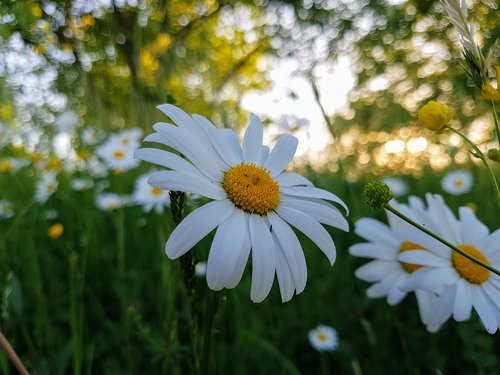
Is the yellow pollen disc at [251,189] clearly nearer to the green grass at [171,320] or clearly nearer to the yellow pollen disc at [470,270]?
the green grass at [171,320]

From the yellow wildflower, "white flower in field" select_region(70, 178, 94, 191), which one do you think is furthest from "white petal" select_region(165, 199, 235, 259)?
"white flower in field" select_region(70, 178, 94, 191)

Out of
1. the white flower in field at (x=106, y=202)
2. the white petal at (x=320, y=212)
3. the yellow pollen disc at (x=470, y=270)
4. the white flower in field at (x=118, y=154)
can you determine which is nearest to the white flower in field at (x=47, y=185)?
the white flower in field at (x=106, y=202)

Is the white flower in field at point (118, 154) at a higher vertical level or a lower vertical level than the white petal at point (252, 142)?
higher

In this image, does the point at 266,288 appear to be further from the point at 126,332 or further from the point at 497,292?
the point at 126,332

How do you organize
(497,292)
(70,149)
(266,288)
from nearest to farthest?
(266,288)
(497,292)
(70,149)

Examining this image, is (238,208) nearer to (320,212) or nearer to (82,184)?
(320,212)

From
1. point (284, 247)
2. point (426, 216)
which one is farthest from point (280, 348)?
point (284, 247)

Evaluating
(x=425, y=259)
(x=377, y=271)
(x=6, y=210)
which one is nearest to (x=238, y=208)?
(x=425, y=259)
